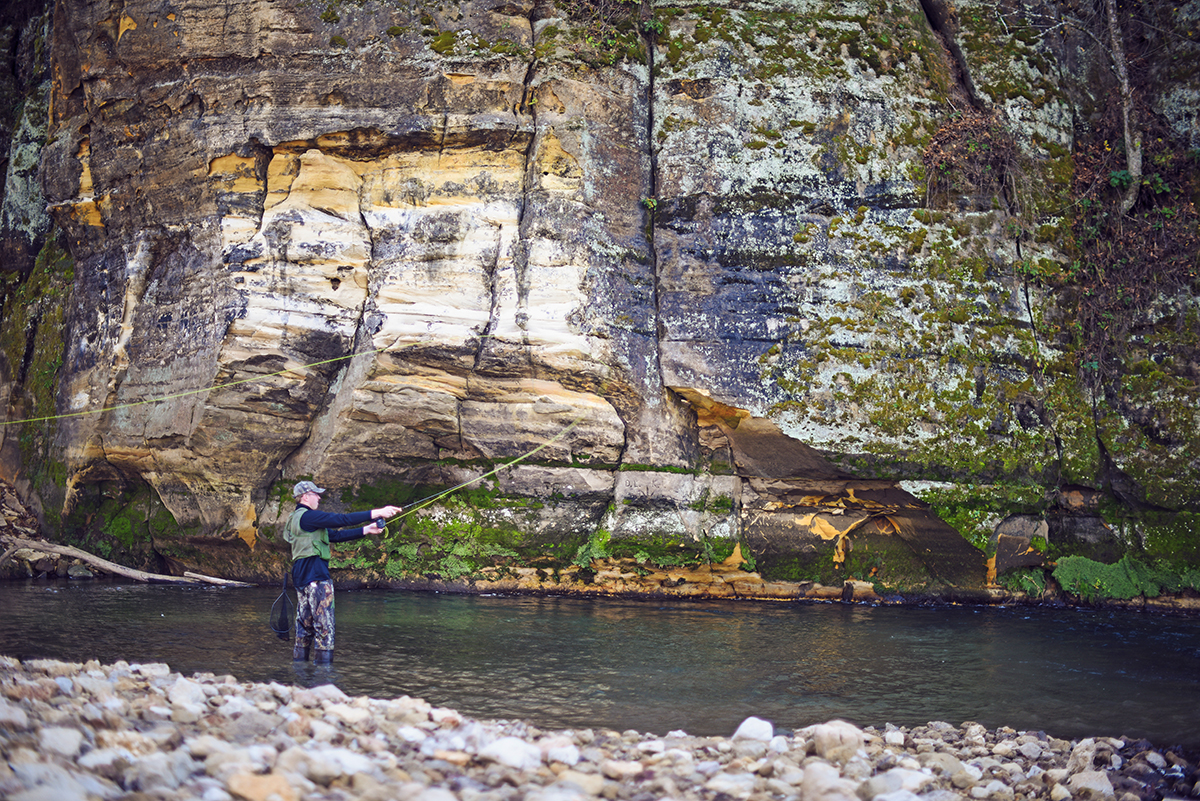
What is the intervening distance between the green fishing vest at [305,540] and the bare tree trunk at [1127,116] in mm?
12329

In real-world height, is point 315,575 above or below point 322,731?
above

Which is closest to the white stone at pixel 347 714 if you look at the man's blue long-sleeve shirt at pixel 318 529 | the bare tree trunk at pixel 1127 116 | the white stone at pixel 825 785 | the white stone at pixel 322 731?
the white stone at pixel 322 731

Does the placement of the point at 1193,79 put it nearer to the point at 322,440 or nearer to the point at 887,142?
the point at 887,142

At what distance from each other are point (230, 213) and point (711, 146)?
24.2ft

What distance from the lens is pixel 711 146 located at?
1147 cm

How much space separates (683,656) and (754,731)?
259 centimetres

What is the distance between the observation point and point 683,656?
23.6 feet

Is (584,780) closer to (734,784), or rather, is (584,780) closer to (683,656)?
(734,784)

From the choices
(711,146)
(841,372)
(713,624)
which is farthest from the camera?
(711,146)

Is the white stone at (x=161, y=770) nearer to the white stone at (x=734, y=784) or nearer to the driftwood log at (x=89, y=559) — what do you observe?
the white stone at (x=734, y=784)

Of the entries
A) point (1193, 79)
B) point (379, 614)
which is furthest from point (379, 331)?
point (1193, 79)

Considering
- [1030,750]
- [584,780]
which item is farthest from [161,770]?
[1030,750]

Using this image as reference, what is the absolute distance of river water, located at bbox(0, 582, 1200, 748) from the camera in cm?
557

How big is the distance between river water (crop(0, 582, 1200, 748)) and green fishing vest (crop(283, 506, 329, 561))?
92cm
